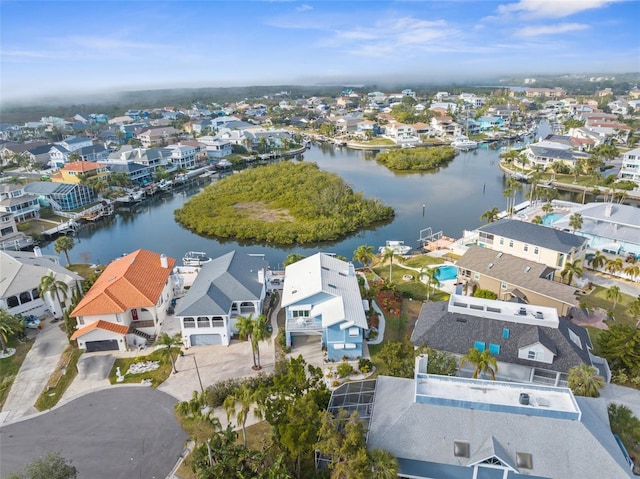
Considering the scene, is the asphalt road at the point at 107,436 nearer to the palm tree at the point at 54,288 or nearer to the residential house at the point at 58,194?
the palm tree at the point at 54,288

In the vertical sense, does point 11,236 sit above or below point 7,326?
below

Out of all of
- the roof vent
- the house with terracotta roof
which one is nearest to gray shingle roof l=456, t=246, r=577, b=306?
the roof vent

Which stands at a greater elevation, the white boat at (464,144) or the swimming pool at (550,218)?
the white boat at (464,144)

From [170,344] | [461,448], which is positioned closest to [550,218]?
[461,448]

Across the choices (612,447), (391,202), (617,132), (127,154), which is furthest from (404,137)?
(612,447)

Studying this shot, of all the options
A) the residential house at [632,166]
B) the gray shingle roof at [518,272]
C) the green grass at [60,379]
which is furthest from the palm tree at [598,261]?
the green grass at [60,379]

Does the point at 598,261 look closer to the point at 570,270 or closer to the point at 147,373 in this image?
the point at 570,270
